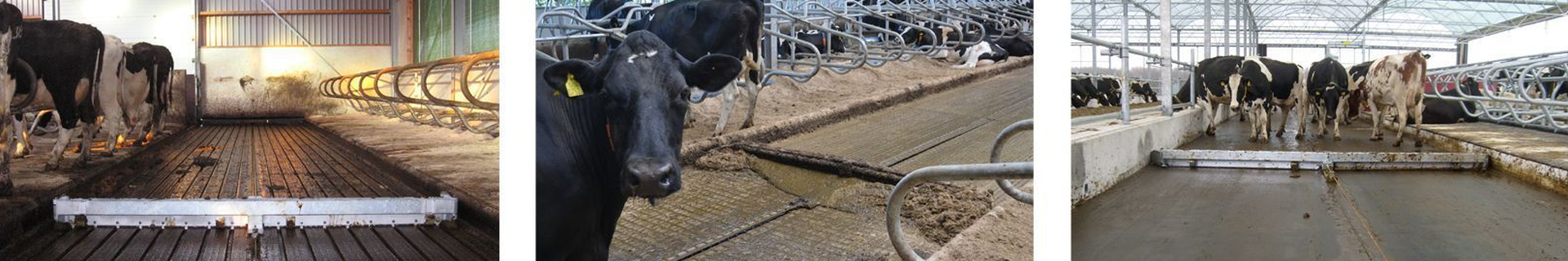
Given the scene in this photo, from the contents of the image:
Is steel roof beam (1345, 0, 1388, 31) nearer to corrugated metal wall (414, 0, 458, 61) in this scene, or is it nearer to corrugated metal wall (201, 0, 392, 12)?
corrugated metal wall (414, 0, 458, 61)

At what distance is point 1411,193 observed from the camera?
9.71ft

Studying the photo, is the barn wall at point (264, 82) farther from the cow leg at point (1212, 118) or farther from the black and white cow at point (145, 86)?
the cow leg at point (1212, 118)

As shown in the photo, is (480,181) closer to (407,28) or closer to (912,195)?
(407,28)

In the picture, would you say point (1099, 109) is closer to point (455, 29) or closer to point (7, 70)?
point (455, 29)

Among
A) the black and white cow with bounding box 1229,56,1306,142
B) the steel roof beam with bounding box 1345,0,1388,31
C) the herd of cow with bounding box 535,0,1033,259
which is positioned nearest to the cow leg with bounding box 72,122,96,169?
the herd of cow with bounding box 535,0,1033,259

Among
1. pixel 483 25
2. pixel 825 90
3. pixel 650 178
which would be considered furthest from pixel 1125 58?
pixel 483 25

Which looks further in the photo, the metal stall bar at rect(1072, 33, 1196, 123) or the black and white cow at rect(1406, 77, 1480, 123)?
the metal stall bar at rect(1072, 33, 1196, 123)

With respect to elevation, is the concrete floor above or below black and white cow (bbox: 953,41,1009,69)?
below

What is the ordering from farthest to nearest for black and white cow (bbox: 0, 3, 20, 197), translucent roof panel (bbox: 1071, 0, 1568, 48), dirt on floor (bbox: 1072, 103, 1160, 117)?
dirt on floor (bbox: 1072, 103, 1160, 117) < translucent roof panel (bbox: 1071, 0, 1568, 48) < black and white cow (bbox: 0, 3, 20, 197)

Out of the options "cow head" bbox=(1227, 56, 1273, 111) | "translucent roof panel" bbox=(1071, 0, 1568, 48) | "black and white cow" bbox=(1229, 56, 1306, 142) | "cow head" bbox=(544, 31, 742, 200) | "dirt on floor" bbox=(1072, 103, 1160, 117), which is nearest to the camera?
"cow head" bbox=(544, 31, 742, 200)

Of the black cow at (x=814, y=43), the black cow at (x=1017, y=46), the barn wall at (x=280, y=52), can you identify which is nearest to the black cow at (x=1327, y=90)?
the black cow at (x=1017, y=46)

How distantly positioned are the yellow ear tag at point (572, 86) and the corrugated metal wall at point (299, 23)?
0.79 m

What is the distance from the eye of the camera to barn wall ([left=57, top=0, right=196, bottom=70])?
9.43 feet

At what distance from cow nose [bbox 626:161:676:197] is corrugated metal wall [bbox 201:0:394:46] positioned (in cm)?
99
